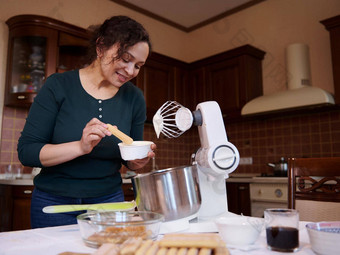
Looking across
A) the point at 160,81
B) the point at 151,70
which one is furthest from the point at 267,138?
the point at 151,70

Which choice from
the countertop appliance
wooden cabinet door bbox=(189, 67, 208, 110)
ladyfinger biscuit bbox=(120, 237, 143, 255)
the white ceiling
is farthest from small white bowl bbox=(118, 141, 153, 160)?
the white ceiling

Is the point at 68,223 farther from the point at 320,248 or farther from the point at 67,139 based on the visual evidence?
the point at 320,248

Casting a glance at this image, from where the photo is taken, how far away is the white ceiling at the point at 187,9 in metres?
3.64

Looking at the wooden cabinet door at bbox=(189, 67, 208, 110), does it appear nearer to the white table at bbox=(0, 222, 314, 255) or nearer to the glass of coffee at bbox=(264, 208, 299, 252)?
the white table at bbox=(0, 222, 314, 255)

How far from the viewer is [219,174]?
33.0 inches

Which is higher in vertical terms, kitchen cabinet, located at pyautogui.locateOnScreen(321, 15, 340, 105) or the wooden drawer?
kitchen cabinet, located at pyautogui.locateOnScreen(321, 15, 340, 105)

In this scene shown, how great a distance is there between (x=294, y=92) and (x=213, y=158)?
218 centimetres

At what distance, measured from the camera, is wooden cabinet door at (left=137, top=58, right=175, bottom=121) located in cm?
336

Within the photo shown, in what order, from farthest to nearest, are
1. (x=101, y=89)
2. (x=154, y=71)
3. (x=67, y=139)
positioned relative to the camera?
(x=154, y=71) → (x=101, y=89) → (x=67, y=139)

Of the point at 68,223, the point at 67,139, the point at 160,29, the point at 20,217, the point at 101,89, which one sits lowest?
the point at 20,217

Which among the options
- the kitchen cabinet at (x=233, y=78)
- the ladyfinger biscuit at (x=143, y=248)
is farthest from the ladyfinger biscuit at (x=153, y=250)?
the kitchen cabinet at (x=233, y=78)

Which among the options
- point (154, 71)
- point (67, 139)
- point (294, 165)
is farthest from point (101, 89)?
point (154, 71)

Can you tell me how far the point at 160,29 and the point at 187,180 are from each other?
358 cm

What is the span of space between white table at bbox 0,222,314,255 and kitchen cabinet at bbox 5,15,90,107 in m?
2.07
